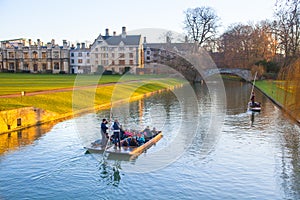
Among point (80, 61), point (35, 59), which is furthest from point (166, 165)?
point (35, 59)

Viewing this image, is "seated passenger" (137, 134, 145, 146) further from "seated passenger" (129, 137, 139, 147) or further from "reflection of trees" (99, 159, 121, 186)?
"reflection of trees" (99, 159, 121, 186)

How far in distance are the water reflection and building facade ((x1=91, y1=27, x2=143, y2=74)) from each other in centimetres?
8183

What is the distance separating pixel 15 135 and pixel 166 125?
12.0 meters

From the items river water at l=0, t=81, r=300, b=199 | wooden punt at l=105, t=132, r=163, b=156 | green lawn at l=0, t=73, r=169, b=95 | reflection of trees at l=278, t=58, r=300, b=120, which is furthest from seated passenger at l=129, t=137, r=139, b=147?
green lawn at l=0, t=73, r=169, b=95

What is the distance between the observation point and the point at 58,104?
36.6 meters

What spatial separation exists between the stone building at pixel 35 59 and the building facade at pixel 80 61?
2508 millimetres

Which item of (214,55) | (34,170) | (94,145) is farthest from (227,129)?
(214,55)

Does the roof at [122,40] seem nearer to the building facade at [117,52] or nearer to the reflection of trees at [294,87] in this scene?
the building facade at [117,52]

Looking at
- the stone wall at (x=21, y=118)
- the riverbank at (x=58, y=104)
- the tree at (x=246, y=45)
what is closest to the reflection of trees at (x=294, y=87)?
the riverbank at (x=58, y=104)

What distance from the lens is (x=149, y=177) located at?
1611 cm

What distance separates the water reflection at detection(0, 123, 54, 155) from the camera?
2176 centimetres

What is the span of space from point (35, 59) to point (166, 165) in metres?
110

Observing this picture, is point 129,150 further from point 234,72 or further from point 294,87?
point 234,72

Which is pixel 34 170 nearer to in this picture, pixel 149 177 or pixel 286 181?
pixel 149 177
